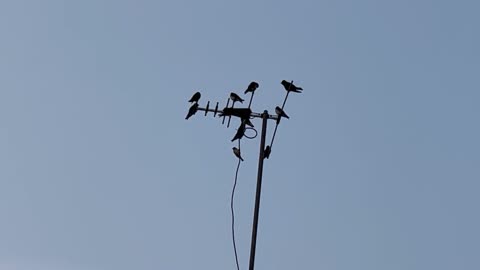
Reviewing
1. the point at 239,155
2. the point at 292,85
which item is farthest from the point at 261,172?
the point at 292,85

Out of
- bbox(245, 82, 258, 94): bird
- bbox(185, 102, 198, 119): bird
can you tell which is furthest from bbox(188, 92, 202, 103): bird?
bbox(245, 82, 258, 94): bird

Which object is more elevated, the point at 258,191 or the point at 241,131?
the point at 241,131

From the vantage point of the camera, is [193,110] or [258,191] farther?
[193,110]

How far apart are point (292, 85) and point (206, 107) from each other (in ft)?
3.41

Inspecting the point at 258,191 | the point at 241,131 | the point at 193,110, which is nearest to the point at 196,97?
the point at 193,110

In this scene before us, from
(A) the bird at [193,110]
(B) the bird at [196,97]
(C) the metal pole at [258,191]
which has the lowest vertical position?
Result: (C) the metal pole at [258,191]

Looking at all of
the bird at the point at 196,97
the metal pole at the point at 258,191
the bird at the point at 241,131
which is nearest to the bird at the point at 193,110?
the bird at the point at 196,97

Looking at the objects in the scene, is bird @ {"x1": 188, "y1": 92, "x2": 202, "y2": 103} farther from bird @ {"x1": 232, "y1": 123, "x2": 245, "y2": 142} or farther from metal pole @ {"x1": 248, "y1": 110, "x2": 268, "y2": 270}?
metal pole @ {"x1": 248, "y1": 110, "x2": 268, "y2": 270}

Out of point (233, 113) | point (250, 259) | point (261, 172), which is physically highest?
point (233, 113)

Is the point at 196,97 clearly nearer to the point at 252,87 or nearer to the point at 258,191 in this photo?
the point at 252,87

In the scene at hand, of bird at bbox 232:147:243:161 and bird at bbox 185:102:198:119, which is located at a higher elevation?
bird at bbox 185:102:198:119

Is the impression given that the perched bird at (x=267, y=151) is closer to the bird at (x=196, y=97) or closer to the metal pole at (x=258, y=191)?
the metal pole at (x=258, y=191)

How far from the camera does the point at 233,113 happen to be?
10.0m

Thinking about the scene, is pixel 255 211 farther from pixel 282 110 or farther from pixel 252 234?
pixel 282 110
